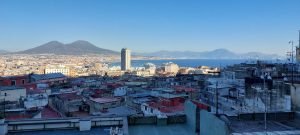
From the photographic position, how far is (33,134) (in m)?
8.70

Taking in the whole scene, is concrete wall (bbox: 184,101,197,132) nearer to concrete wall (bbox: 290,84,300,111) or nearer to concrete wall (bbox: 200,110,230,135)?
concrete wall (bbox: 200,110,230,135)

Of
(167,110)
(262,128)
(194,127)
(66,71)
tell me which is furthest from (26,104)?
(66,71)

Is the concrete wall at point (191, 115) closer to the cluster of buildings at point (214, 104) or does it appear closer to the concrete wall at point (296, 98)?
the cluster of buildings at point (214, 104)

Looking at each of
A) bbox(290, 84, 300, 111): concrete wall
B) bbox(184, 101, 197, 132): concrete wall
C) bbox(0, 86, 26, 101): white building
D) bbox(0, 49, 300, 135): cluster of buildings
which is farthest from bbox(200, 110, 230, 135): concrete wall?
bbox(0, 86, 26, 101): white building

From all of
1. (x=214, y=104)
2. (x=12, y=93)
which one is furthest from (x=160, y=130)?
(x=12, y=93)

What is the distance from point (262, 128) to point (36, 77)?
6688 centimetres

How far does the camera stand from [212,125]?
695 centimetres

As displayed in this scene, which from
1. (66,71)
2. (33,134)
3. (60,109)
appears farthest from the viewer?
(66,71)

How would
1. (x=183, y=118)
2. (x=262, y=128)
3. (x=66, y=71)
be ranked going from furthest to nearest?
(x=66, y=71), (x=183, y=118), (x=262, y=128)

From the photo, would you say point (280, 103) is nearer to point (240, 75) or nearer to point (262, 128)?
point (262, 128)

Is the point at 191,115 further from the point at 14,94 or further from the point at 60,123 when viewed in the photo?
the point at 14,94

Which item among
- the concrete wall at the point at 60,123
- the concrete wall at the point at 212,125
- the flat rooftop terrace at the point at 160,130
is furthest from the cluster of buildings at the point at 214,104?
the concrete wall at the point at 60,123

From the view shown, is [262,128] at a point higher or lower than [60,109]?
higher

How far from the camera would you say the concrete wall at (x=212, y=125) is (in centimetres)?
621
